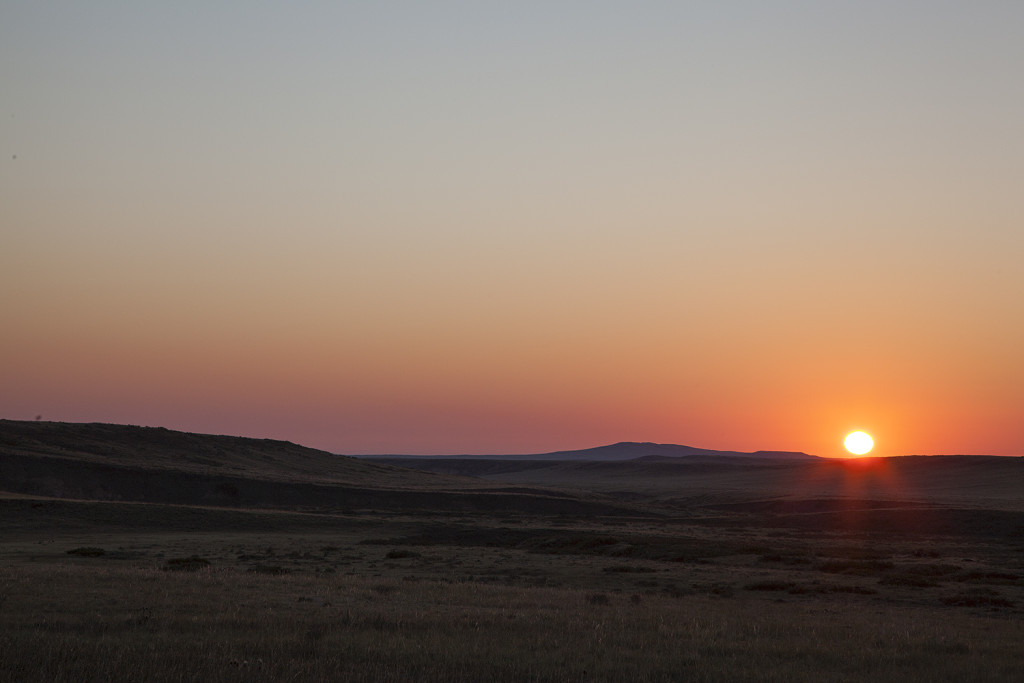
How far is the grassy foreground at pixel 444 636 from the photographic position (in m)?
13.4

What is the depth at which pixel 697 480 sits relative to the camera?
17938cm

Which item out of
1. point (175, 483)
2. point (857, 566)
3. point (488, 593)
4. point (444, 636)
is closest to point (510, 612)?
point (444, 636)

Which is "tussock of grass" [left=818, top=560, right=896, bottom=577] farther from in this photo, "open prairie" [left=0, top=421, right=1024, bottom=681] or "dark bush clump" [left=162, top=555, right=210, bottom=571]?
"dark bush clump" [left=162, top=555, right=210, bottom=571]

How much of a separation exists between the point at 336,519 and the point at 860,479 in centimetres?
11685

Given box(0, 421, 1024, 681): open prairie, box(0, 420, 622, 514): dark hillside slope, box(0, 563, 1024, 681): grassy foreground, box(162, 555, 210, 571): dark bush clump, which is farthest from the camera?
box(0, 420, 622, 514): dark hillside slope

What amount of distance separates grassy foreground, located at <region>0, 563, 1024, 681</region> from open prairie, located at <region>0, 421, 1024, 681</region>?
7cm

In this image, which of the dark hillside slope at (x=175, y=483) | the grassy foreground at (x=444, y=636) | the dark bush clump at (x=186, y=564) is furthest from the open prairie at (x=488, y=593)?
the dark hillside slope at (x=175, y=483)

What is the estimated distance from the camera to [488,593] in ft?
83.3

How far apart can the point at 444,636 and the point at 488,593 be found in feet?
29.4

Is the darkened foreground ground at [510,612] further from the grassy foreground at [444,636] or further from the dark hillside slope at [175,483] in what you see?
the dark hillside slope at [175,483]

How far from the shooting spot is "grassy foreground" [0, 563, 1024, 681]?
13422mm

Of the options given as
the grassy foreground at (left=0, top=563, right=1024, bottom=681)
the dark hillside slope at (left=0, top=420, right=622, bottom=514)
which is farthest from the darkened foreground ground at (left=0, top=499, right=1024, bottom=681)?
the dark hillside slope at (left=0, top=420, right=622, bottom=514)

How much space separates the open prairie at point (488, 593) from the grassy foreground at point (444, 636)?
0.24 feet

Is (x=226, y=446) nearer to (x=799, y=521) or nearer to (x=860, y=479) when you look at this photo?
(x=799, y=521)
